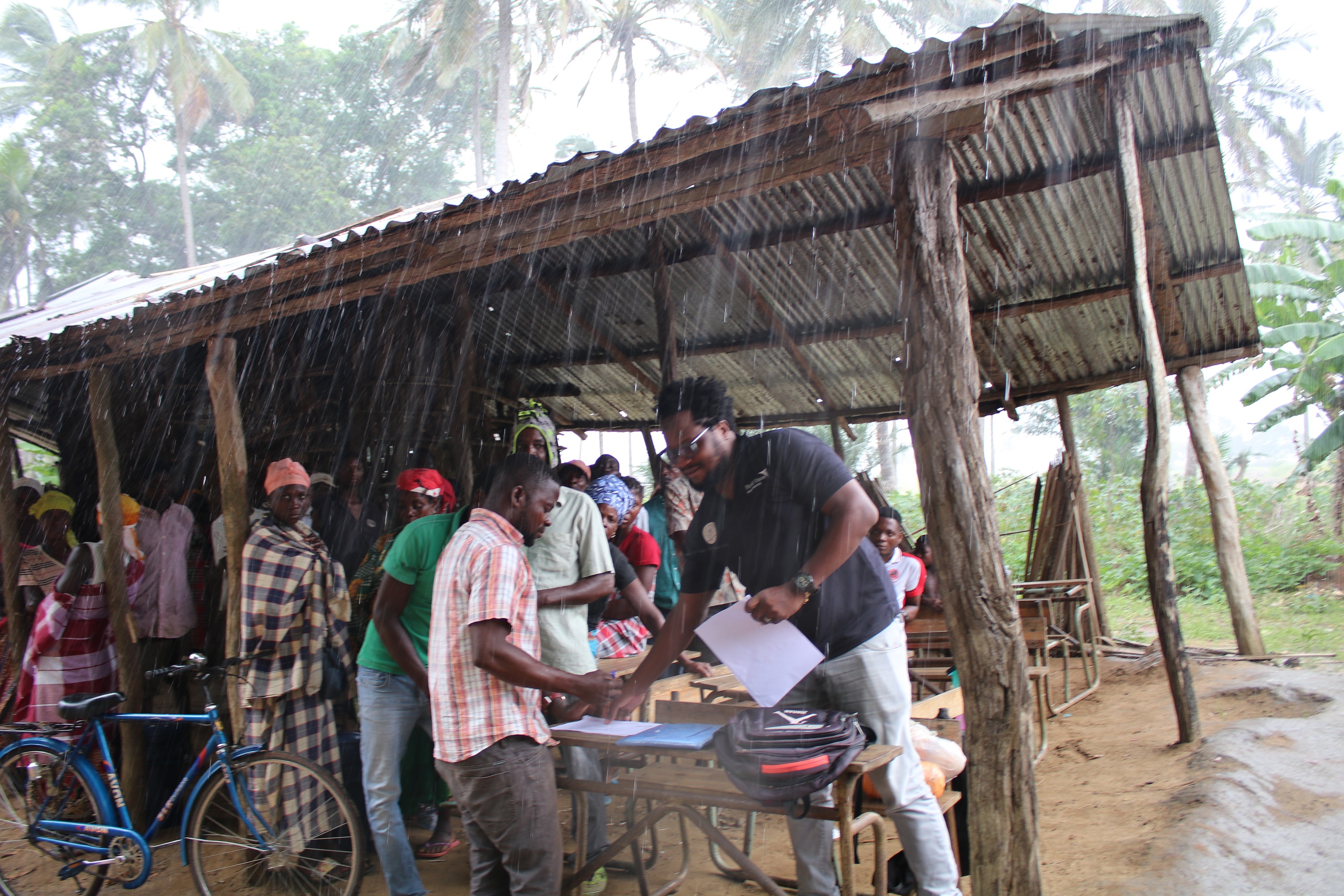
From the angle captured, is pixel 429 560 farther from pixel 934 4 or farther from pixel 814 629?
pixel 934 4

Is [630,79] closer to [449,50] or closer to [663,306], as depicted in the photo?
[449,50]

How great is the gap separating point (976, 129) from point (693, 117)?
3.66 feet

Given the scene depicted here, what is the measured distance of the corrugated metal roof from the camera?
4.32 metres

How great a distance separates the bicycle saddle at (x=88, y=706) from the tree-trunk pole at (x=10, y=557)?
208cm

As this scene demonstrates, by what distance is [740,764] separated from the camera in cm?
248

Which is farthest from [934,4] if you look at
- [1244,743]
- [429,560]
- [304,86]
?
[429,560]

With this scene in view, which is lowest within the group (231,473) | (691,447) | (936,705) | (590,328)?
(936,705)

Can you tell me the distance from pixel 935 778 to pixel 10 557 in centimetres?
673

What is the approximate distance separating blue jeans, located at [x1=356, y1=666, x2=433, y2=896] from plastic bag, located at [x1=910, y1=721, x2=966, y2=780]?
2126 millimetres

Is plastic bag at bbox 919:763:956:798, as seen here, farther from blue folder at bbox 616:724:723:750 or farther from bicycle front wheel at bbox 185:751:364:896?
bicycle front wheel at bbox 185:751:364:896

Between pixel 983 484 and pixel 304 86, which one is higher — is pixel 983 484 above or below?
below

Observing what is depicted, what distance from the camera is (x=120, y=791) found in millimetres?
4586

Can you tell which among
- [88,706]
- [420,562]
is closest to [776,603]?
[420,562]

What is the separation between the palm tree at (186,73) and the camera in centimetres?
2811
